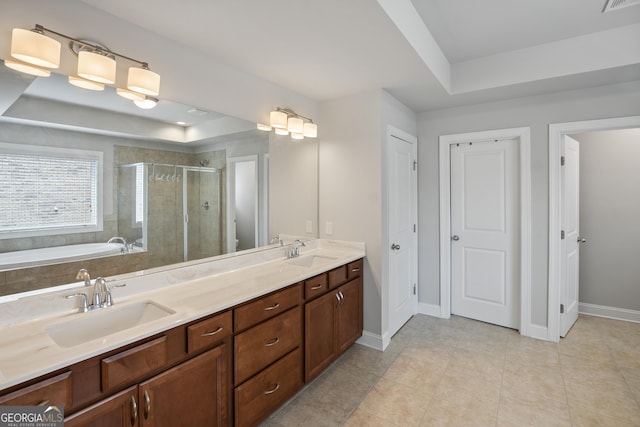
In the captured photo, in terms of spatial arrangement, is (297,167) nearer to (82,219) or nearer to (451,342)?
(82,219)

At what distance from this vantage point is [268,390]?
1.85 meters

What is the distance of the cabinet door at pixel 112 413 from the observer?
3.61 ft

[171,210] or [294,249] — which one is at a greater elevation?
[171,210]

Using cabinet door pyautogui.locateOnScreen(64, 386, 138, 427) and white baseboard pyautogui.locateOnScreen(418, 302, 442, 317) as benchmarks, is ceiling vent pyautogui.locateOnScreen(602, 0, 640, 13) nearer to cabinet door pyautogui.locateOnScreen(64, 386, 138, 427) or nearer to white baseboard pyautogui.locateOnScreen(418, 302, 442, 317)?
white baseboard pyautogui.locateOnScreen(418, 302, 442, 317)

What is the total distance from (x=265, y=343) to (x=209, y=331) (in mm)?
419

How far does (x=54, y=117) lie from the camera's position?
4.99 ft

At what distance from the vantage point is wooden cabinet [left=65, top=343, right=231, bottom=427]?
1.17m

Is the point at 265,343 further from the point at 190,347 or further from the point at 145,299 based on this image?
the point at 145,299

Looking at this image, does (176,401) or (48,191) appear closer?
(176,401)

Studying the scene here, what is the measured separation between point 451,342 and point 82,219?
10.00 ft

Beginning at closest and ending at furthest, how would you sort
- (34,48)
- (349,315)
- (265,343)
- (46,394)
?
(46,394), (34,48), (265,343), (349,315)

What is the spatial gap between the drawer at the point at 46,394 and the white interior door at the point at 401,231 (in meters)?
2.46

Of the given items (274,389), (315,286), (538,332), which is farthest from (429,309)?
(274,389)

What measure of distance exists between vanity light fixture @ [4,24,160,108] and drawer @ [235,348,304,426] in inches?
65.9
